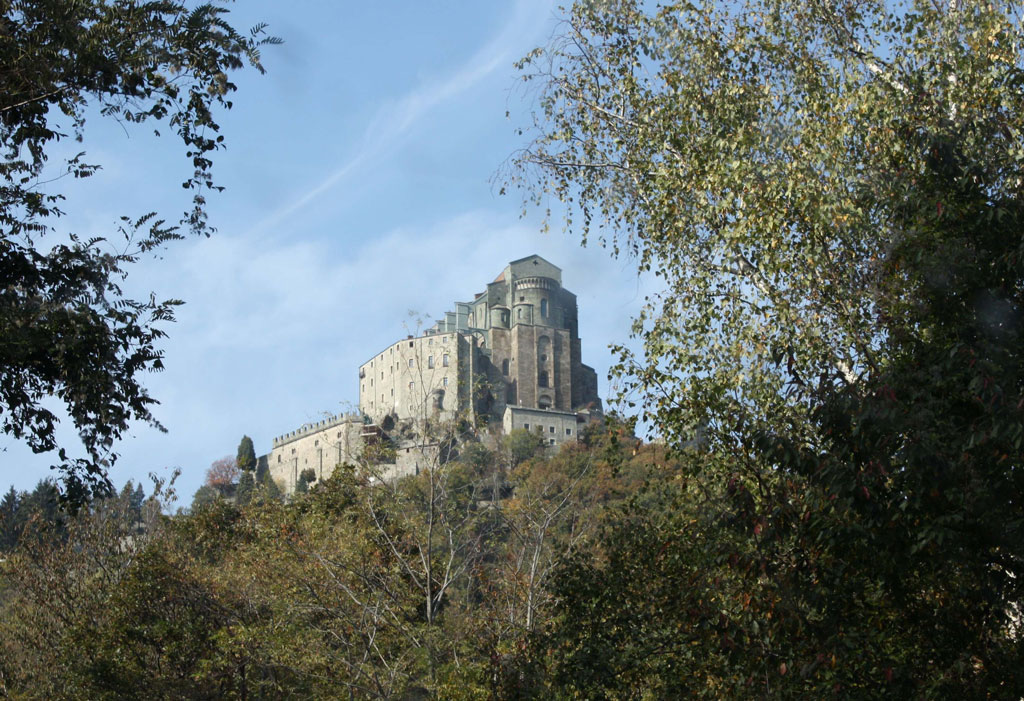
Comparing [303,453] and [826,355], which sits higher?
[303,453]

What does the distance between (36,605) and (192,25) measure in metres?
15.5

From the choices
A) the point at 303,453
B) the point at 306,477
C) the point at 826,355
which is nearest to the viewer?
the point at 826,355

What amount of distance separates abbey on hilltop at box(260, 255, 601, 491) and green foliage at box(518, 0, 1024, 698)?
72.9 m

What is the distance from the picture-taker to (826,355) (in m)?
9.23

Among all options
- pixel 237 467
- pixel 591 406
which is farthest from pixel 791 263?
pixel 237 467

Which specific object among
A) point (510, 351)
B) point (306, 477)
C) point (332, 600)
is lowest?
point (332, 600)

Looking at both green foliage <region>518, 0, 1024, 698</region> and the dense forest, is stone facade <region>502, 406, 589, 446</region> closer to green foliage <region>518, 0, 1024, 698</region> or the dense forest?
the dense forest

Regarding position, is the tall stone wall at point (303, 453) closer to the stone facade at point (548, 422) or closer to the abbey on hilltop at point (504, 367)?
the abbey on hilltop at point (504, 367)

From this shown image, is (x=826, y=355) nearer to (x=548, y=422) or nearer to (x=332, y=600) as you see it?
(x=332, y=600)

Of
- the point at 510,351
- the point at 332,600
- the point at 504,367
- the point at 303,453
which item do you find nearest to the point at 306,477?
the point at 303,453

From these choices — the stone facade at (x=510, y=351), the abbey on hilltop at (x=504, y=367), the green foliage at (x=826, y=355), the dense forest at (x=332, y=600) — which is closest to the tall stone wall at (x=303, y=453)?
→ the abbey on hilltop at (x=504, y=367)

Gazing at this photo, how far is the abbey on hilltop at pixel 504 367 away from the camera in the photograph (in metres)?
89.2

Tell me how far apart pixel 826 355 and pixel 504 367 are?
282ft

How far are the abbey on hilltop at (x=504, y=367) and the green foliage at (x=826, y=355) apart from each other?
72915 mm
